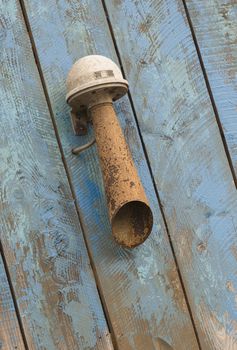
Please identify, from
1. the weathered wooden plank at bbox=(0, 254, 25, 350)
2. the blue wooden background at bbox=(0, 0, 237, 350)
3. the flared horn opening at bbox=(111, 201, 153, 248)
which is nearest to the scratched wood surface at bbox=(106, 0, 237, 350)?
the blue wooden background at bbox=(0, 0, 237, 350)

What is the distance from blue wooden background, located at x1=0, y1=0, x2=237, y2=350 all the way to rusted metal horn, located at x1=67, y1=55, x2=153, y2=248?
0.08 metres

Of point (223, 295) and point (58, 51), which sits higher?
point (58, 51)

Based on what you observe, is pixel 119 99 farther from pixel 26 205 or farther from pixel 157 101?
pixel 26 205

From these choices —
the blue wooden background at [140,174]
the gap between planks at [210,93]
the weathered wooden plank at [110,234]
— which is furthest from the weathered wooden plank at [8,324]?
the gap between planks at [210,93]

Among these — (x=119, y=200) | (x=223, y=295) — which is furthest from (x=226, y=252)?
(x=119, y=200)

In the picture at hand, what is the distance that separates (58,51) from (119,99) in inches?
6.7

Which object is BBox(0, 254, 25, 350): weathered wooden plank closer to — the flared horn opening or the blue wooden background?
the blue wooden background

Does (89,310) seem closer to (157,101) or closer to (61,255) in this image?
(61,255)

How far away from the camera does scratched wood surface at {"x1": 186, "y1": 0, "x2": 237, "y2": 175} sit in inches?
72.7

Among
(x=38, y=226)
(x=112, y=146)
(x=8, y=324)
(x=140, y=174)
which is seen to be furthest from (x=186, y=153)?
(x=8, y=324)

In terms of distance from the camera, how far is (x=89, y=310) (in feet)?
5.57

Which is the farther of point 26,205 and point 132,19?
point 132,19

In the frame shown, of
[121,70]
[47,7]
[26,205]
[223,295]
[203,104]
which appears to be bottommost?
[223,295]

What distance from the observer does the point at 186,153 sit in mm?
1818
